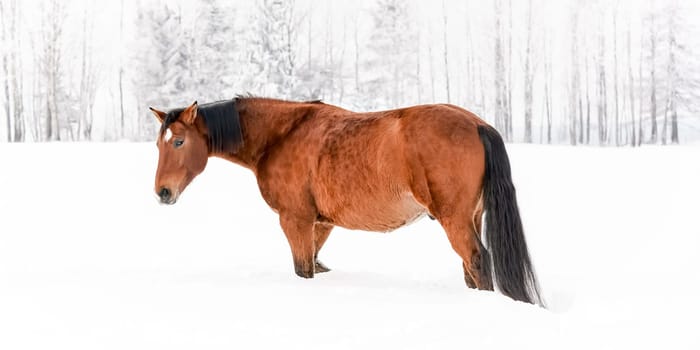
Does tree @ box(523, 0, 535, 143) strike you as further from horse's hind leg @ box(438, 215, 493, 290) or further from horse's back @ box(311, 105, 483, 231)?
horse's hind leg @ box(438, 215, 493, 290)

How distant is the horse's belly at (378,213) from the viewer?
12.2 feet

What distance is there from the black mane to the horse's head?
10cm

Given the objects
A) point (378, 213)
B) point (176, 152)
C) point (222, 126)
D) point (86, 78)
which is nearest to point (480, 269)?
point (378, 213)

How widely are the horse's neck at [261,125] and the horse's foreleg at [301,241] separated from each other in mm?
551

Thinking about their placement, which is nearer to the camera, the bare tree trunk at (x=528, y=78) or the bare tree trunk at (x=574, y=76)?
the bare tree trunk at (x=528, y=78)

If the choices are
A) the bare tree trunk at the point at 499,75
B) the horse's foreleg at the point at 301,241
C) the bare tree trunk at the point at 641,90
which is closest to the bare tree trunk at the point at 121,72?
the bare tree trunk at the point at 499,75

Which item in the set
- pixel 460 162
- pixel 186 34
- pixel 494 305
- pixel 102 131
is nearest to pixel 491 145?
pixel 460 162

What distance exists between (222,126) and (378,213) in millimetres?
1344

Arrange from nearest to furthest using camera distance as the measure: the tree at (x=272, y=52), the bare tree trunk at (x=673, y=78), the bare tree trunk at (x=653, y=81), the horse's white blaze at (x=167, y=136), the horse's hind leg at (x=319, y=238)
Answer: the horse's white blaze at (x=167, y=136) → the horse's hind leg at (x=319, y=238) → the tree at (x=272, y=52) → the bare tree trunk at (x=673, y=78) → the bare tree trunk at (x=653, y=81)

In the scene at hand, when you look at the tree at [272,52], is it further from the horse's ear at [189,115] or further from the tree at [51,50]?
the horse's ear at [189,115]

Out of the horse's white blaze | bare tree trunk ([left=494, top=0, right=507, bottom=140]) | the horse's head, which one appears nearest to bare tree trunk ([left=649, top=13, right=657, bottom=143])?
bare tree trunk ([left=494, top=0, right=507, bottom=140])

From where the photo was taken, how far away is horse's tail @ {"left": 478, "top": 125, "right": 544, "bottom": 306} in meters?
3.48

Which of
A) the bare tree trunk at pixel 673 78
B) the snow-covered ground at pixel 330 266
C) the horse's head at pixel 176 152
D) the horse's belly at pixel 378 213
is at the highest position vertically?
the bare tree trunk at pixel 673 78

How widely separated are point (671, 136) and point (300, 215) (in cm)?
1687
